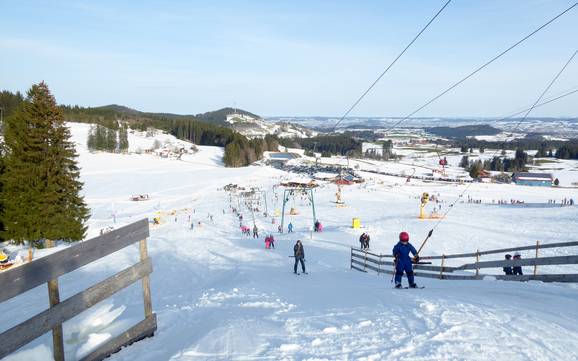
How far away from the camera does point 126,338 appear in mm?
4781

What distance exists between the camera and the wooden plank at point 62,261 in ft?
11.2

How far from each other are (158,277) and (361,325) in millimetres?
12566

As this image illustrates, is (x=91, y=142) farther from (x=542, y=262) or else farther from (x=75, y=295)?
(x=75, y=295)

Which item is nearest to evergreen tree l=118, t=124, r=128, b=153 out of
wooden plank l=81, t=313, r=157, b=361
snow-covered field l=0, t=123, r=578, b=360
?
snow-covered field l=0, t=123, r=578, b=360

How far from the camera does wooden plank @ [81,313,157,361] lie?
4.37 meters

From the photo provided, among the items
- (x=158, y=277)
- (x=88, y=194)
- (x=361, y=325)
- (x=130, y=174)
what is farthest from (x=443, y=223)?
(x=130, y=174)

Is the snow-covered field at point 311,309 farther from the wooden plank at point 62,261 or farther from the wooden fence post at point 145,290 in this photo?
the wooden plank at point 62,261

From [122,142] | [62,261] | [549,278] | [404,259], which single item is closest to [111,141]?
[122,142]

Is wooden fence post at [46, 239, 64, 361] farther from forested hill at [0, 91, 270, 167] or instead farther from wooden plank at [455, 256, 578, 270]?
forested hill at [0, 91, 270, 167]

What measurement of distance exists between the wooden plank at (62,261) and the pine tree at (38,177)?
26.2m

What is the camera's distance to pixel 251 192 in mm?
63812

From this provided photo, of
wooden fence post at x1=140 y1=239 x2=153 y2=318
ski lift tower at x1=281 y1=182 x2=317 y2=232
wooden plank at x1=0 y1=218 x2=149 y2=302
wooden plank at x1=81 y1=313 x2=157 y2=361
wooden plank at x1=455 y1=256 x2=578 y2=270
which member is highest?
wooden plank at x1=0 y1=218 x2=149 y2=302

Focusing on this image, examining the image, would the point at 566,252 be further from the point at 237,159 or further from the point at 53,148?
the point at 237,159

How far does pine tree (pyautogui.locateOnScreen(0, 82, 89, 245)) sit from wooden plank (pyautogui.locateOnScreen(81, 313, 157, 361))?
85.3 feet
